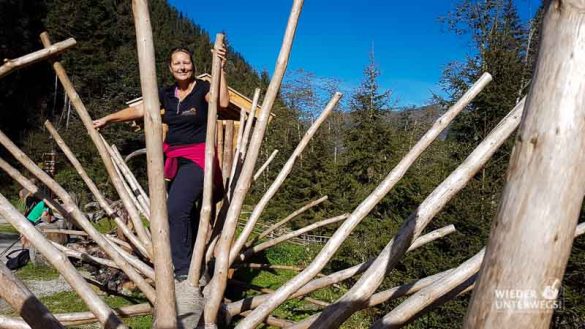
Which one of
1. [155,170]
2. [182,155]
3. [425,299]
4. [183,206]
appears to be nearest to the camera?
[155,170]

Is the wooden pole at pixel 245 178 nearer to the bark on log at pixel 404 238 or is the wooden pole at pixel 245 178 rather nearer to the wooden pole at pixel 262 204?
the bark on log at pixel 404 238

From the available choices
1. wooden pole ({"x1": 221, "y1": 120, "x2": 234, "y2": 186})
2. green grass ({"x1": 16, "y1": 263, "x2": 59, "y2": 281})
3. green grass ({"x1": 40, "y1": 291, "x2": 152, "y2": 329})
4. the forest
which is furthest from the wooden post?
green grass ({"x1": 16, "y1": 263, "x2": 59, "y2": 281})

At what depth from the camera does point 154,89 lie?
1168mm

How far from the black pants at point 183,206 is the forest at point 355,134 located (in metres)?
1.15

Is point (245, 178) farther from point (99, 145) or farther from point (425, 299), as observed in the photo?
point (99, 145)

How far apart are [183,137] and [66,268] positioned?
161cm

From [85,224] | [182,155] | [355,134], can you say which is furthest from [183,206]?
[355,134]

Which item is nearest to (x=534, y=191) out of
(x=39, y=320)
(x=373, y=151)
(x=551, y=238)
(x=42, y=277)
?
(x=551, y=238)

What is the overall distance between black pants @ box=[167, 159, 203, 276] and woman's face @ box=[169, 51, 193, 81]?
1.86 feet

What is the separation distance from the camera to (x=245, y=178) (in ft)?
5.54

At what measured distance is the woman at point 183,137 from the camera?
2.61 m

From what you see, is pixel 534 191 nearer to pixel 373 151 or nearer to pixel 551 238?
pixel 551 238

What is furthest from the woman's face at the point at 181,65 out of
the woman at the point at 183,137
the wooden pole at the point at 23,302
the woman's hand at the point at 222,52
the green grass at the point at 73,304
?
the green grass at the point at 73,304

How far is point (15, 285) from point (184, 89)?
6.39 feet
